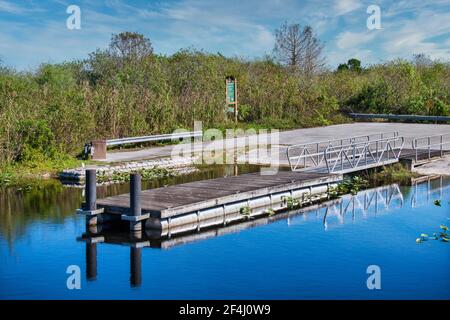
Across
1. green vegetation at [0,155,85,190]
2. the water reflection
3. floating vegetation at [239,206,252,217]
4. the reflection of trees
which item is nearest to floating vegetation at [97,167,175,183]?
the reflection of trees

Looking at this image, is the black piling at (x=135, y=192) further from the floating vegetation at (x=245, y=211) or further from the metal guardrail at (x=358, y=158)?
the metal guardrail at (x=358, y=158)

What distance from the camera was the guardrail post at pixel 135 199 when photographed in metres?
14.4

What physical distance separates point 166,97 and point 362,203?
1573 centimetres

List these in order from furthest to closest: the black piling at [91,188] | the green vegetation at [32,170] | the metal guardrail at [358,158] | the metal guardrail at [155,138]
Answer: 1. the metal guardrail at [155,138]
2. the metal guardrail at [358,158]
3. the green vegetation at [32,170]
4. the black piling at [91,188]

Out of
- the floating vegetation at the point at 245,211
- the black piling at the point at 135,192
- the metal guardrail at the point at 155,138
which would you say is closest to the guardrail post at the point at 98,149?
→ the metal guardrail at the point at 155,138

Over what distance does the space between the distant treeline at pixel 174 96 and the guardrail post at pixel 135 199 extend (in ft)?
30.7

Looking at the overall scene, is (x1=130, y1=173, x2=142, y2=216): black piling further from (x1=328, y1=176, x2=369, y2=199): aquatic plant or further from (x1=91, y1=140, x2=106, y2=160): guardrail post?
(x1=91, y1=140, x2=106, y2=160): guardrail post

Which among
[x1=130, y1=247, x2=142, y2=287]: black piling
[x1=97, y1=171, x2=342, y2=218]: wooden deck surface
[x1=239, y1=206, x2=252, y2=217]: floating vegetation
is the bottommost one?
[x1=130, y1=247, x2=142, y2=287]: black piling

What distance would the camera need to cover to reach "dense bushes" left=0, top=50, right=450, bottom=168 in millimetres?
24616

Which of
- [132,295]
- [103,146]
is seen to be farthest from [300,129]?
[132,295]

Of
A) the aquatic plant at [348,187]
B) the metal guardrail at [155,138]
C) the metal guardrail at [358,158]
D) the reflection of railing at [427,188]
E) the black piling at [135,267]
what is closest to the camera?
the black piling at [135,267]

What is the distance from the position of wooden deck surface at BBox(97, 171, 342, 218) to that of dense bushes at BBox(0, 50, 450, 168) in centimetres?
765

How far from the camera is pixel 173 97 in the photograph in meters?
33.4
